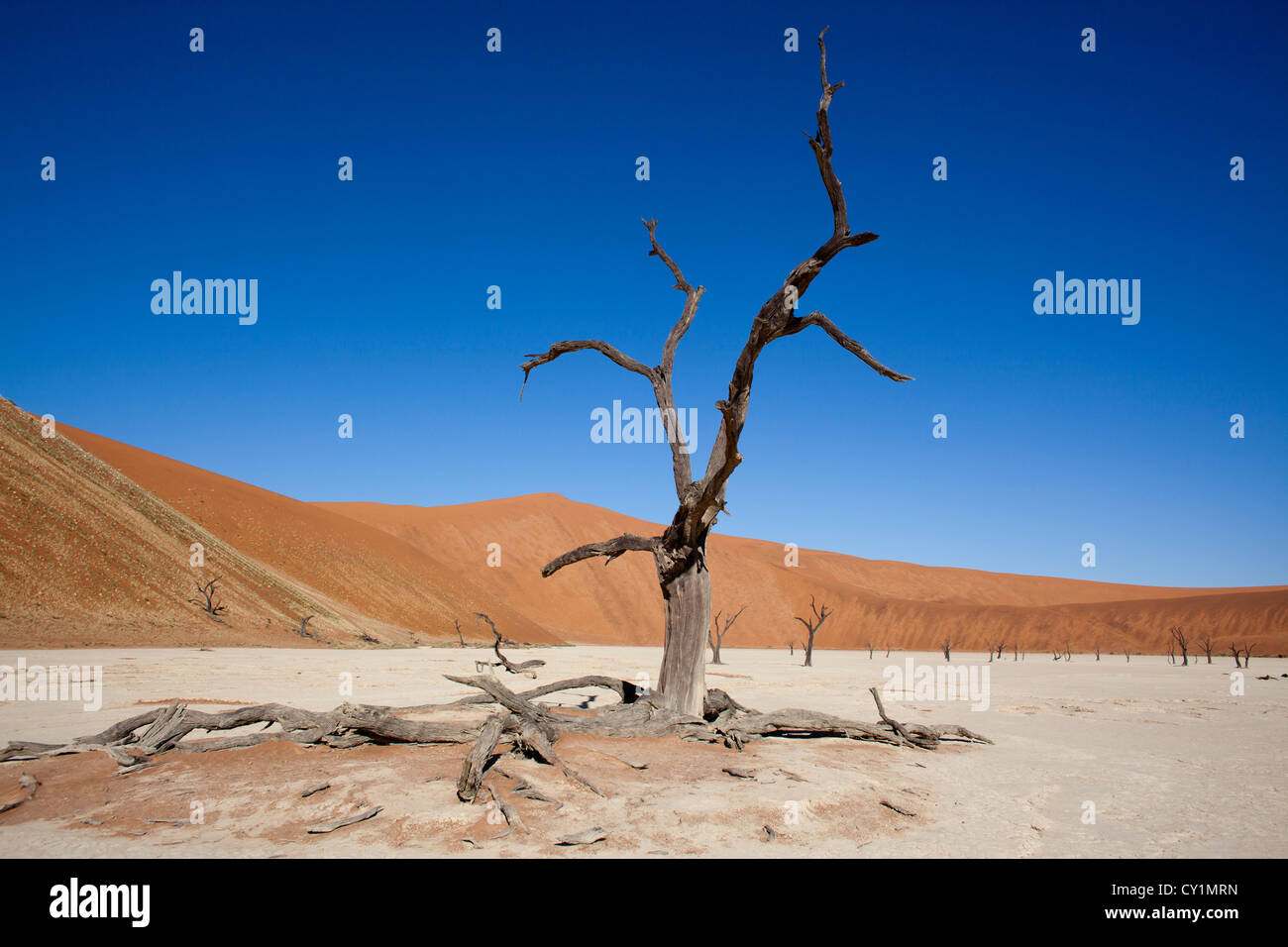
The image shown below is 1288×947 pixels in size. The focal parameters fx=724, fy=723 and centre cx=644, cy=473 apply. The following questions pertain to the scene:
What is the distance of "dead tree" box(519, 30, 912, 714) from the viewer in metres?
7.82

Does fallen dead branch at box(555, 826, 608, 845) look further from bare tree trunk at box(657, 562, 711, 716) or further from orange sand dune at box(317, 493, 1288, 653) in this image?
orange sand dune at box(317, 493, 1288, 653)

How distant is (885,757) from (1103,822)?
2790 millimetres

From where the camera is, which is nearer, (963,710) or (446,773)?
(446,773)

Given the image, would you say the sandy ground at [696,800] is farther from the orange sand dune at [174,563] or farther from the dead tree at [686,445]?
the orange sand dune at [174,563]

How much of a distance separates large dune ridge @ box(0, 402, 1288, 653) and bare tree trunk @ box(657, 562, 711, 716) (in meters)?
25.5

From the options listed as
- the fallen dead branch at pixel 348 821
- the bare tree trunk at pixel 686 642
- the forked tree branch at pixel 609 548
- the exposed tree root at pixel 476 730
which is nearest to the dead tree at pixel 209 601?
the exposed tree root at pixel 476 730

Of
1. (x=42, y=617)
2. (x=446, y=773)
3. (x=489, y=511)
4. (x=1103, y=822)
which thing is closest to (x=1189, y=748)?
(x=1103, y=822)

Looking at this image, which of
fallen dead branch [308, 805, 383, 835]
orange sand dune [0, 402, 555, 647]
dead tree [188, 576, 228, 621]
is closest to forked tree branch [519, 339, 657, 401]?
fallen dead branch [308, 805, 383, 835]

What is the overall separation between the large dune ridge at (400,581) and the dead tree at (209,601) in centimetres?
57

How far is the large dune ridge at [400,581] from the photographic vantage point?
30.6 metres

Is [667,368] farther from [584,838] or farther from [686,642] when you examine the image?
[584,838]
